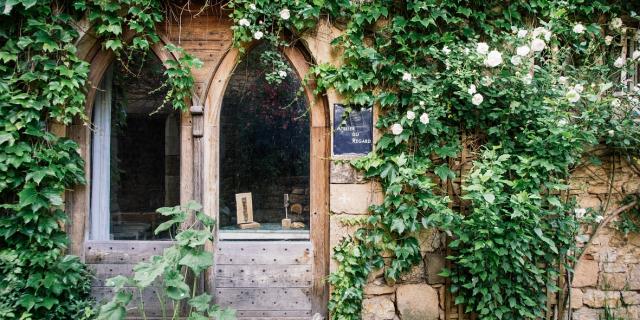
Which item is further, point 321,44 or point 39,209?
point 321,44

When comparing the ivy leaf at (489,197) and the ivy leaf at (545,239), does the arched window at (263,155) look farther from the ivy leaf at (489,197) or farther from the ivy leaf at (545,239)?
the ivy leaf at (545,239)

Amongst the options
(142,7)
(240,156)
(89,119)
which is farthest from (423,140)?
(89,119)

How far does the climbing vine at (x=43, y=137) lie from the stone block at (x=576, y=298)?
4.14 metres

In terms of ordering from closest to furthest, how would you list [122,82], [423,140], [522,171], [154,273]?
[154,273] → [522,171] → [423,140] → [122,82]

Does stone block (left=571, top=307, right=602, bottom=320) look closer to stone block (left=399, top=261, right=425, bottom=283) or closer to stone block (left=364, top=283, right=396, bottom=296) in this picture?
stone block (left=399, top=261, right=425, bottom=283)

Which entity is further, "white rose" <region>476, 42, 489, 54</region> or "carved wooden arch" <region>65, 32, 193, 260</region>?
"carved wooden arch" <region>65, 32, 193, 260</region>

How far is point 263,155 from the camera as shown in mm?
4414

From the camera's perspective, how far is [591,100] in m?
3.86

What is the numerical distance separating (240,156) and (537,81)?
9.18 ft

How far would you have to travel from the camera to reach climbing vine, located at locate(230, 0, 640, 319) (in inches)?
149

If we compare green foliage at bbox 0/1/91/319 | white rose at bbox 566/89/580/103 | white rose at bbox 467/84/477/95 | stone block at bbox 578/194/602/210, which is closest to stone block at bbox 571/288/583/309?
stone block at bbox 578/194/602/210

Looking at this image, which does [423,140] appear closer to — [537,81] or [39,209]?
[537,81]

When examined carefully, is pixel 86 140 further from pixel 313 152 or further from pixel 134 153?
pixel 313 152

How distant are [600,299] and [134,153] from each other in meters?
4.70
